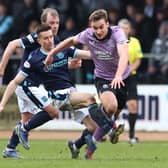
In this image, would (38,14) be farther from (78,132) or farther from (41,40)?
(41,40)

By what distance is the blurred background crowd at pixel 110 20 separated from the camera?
21.3m

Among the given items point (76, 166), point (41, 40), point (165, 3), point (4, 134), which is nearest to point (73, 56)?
point (41, 40)

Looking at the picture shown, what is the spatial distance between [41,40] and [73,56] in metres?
0.68

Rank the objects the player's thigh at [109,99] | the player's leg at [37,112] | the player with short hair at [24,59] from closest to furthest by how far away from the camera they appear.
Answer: the player's thigh at [109,99] < the player's leg at [37,112] < the player with short hair at [24,59]

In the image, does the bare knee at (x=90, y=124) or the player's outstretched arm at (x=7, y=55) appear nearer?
the bare knee at (x=90, y=124)

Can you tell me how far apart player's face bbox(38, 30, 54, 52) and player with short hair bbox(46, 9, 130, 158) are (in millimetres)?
321

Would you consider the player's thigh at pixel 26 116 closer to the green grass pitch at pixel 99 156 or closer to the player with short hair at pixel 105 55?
the green grass pitch at pixel 99 156

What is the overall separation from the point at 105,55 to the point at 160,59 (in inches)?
350

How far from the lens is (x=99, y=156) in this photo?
13.3 metres

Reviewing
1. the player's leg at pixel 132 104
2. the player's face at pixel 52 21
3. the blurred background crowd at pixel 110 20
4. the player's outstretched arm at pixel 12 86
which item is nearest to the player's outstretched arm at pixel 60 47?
the player's outstretched arm at pixel 12 86

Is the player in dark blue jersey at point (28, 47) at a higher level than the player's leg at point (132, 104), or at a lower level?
higher

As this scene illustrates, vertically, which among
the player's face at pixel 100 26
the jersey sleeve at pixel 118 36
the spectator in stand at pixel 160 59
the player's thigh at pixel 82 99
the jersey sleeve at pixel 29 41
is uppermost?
the player's face at pixel 100 26

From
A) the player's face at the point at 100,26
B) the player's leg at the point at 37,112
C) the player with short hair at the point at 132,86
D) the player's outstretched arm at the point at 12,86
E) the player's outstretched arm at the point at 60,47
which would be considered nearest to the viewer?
the player's face at the point at 100,26

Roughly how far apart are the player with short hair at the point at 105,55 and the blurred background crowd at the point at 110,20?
8.08m
